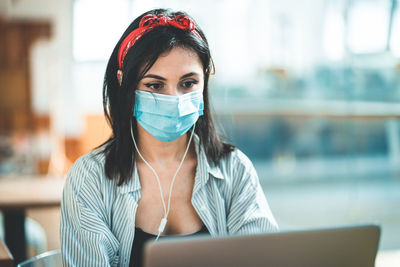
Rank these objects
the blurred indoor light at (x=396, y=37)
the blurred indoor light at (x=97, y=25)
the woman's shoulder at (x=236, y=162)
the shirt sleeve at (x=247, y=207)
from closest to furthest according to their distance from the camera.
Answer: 1. the shirt sleeve at (x=247, y=207)
2. the woman's shoulder at (x=236, y=162)
3. the blurred indoor light at (x=396, y=37)
4. the blurred indoor light at (x=97, y=25)

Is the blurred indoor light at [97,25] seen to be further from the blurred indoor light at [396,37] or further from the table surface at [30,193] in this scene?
the table surface at [30,193]

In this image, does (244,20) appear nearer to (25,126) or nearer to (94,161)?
(25,126)

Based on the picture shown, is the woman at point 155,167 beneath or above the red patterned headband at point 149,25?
beneath

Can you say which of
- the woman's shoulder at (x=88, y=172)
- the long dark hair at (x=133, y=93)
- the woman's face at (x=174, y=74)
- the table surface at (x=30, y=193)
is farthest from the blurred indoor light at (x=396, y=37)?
the woman's shoulder at (x=88, y=172)

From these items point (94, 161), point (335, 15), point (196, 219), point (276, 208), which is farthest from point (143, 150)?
point (335, 15)

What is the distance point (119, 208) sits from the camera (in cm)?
119

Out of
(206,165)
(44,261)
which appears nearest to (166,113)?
(206,165)

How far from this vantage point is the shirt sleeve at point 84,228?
109 centimetres

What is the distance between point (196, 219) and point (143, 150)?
0.26 m

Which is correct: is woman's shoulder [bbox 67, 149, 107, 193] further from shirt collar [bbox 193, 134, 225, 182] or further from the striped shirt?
shirt collar [bbox 193, 134, 225, 182]

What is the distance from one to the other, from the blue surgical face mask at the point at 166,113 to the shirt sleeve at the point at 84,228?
21cm

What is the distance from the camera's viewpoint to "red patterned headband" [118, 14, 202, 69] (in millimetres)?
1184

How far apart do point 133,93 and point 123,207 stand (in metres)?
0.31

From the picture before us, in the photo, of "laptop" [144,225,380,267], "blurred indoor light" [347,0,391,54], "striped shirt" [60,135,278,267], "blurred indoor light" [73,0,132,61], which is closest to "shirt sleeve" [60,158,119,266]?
"striped shirt" [60,135,278,267]
